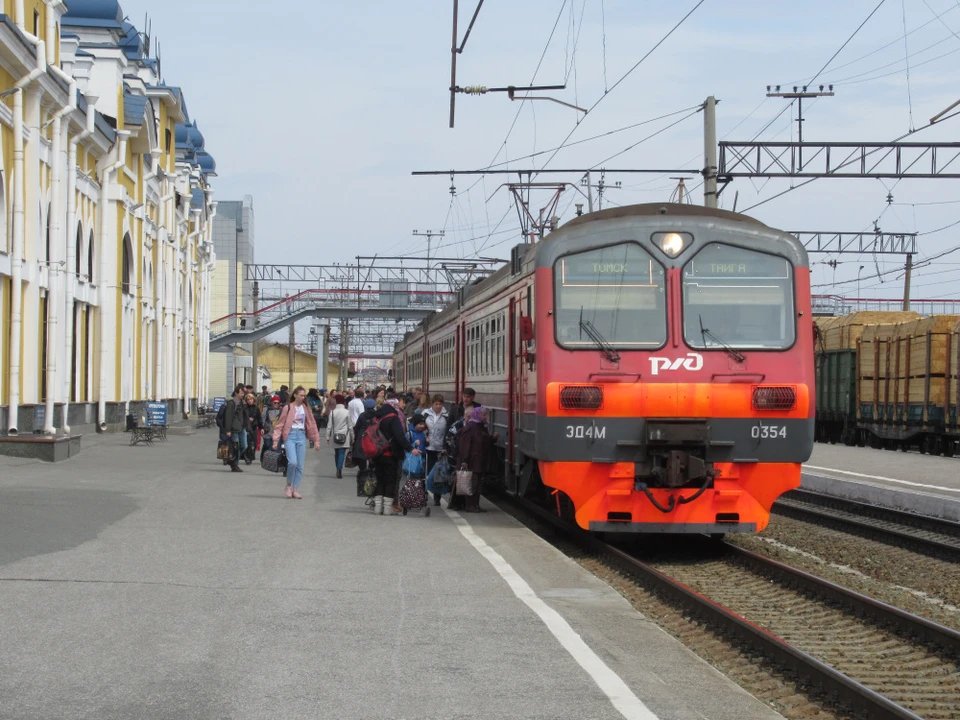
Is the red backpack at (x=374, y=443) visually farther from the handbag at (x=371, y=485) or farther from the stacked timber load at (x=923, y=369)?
the stacked timber load at (x=923, y=369)

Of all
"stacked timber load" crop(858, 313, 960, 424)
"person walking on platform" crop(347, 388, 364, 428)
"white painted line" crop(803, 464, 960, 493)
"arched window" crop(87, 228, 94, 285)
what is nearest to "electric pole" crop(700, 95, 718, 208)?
"white painted line" crop(803, 464, 960, 493)

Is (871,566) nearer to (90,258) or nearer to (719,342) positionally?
(719,342)

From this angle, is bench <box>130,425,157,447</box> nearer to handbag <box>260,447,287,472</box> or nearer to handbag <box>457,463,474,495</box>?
handbag <box>260,447,287,472</box>

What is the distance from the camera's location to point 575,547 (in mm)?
14023

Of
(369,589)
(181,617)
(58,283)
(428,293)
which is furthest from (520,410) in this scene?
(428,293)

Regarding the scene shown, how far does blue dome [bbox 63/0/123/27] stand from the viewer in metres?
36.5

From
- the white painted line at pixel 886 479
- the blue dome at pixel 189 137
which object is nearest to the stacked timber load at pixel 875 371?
the white painted line at pixel 886 479

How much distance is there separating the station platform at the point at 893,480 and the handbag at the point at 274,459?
8530 millimetres

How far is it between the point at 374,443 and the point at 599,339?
3395 millimetres

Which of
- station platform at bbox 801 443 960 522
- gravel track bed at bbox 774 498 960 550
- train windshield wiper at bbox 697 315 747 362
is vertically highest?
train windshield wiper at bbox 697 315 747 362

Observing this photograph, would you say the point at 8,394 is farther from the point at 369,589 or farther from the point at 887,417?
the point at 887,417

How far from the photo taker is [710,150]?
78.6 ft

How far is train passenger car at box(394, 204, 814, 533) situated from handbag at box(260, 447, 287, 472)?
569 cm

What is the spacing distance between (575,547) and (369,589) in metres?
4.94
